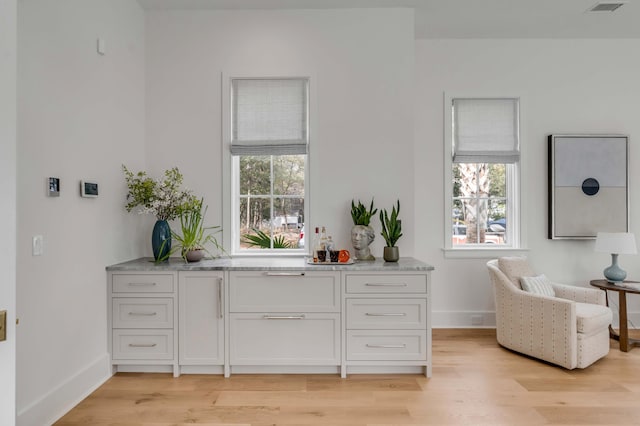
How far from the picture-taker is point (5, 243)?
1174 mm

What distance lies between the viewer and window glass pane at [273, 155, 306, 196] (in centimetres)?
370

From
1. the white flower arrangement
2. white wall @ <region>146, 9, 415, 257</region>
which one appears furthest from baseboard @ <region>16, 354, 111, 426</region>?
white wall @ <region>146, 9, 415, 257</region>

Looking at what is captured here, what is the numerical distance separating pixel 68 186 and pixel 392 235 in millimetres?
2334

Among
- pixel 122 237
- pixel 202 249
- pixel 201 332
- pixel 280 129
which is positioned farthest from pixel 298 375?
pixel 280 129

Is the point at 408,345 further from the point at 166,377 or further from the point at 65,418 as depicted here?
A: the point at 65,418

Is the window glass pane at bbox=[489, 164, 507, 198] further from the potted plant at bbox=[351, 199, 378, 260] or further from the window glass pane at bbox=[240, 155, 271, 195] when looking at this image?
the window glass pane at bbox=[240, 155, 271, 195]

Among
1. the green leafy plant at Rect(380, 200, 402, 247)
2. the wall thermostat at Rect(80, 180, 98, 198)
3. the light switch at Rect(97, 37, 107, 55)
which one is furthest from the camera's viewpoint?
the green leafy plant at Rect(380, 200, 402, 247)

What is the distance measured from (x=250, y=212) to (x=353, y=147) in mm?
1117

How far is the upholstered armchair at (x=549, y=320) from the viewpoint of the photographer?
3029 mm

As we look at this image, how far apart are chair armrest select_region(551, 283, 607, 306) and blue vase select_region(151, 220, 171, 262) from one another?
11.3 feet

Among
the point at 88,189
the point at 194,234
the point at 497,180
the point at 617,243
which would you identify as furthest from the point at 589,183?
the point at 88,189

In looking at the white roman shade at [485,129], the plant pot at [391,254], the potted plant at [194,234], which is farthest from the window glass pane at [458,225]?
the potted plant at [194,234]

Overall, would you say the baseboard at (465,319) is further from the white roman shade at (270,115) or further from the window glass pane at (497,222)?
the white roman shade at (270,115)

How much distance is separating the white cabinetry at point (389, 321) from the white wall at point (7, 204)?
2087mm
